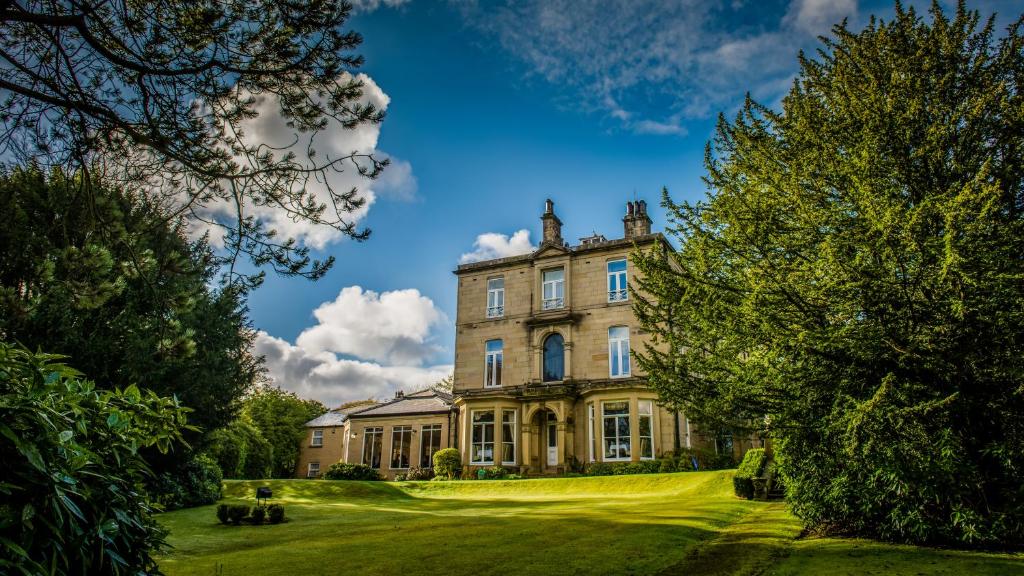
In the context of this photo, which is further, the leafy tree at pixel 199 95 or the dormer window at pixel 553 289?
the dormer window at pixel 553 289

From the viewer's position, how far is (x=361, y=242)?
6.82 m

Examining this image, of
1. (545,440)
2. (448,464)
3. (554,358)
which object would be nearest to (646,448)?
(545,440)

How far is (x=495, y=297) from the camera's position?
33.9 m

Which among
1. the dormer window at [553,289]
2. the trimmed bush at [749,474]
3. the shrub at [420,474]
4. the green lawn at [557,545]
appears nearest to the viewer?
the green lawn at [557,545]

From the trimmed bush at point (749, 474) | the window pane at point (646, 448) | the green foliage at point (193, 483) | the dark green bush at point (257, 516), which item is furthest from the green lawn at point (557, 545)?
the window pane at point (646, 448)

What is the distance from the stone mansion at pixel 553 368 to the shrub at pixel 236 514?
52.2 ft

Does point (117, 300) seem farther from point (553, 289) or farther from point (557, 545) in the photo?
point (553, 289)

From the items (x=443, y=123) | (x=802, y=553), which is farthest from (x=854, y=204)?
(x=443, y=123)

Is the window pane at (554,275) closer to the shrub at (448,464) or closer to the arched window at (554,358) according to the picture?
the arched window at (554,358)

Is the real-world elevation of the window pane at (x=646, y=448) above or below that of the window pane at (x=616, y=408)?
below

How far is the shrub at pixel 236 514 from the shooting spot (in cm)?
1527

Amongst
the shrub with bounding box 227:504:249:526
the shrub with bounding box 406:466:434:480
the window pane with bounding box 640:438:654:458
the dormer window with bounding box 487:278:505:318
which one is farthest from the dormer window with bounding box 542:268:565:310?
the shrub with bounding box 227:504:249:526

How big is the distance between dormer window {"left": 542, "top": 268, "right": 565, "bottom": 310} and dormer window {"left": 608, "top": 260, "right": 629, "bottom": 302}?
2744mm

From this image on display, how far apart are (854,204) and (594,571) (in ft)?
20.1
